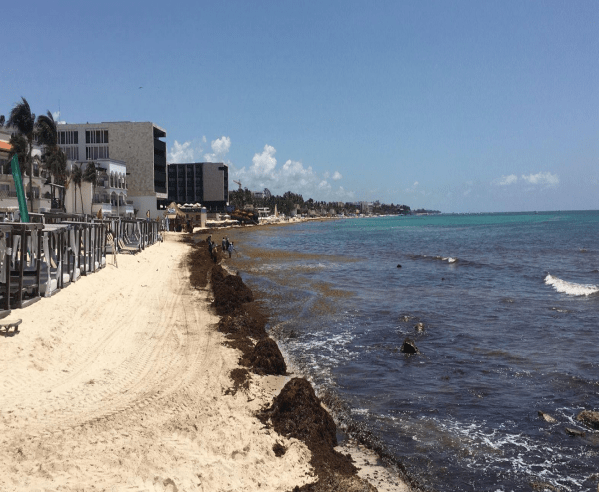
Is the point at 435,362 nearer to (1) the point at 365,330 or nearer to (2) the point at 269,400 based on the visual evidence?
(1) the point at 365,330

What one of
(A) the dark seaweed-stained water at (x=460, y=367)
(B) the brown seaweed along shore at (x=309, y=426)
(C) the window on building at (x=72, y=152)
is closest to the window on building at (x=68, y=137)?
(C) the window on building at (x=72, y=152)

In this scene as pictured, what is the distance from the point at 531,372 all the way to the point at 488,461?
17.6 ft

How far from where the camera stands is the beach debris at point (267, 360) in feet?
38.7

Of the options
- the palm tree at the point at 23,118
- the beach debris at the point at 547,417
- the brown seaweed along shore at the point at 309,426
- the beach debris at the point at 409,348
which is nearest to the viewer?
the brown seaweed along shore at the point at 309,426

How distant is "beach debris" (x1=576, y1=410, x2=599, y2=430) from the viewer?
30.9ft

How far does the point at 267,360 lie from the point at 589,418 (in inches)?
274

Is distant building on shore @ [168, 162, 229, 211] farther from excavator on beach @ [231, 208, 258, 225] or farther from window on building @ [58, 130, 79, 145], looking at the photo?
window on building @ [58, 130, 79, 145]

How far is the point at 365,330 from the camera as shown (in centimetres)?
1700

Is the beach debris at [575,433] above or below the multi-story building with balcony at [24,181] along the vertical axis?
below

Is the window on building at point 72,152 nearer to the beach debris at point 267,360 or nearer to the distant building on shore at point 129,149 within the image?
the distant building on shore at point 129,149

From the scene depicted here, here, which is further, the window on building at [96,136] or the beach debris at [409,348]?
the window on building at [96,136]

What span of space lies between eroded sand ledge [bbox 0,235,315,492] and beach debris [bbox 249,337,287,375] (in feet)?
1.43

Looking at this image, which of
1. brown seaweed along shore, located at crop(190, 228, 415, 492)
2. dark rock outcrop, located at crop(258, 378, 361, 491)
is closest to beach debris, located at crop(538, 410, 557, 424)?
brown seaweed along shore, located at crop(190, 228, 415, 492)

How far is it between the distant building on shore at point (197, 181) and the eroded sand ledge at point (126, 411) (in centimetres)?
13643
